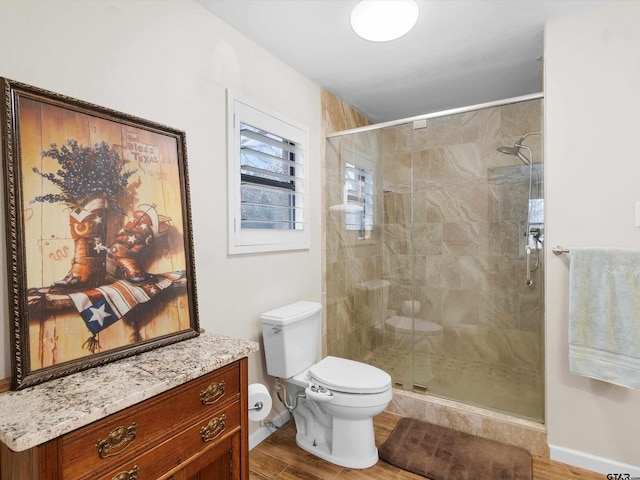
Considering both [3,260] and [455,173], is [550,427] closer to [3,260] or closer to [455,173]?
[455,173]

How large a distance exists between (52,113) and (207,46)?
0.89 metres

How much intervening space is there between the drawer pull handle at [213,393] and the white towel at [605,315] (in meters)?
1.77

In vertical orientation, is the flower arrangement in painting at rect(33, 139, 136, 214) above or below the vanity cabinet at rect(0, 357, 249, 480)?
above

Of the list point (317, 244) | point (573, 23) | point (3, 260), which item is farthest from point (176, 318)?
point (573, 23)

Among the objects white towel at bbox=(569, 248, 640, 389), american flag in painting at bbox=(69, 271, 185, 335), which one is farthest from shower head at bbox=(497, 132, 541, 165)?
american flag in painting at bbox=(69, 271, 185, 335)

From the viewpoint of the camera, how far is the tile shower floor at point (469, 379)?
2.11 meters

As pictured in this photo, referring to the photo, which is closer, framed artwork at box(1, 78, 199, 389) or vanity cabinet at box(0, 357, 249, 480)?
vanity cabinet at box(0, 357, 249, 480)

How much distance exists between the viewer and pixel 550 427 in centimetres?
189

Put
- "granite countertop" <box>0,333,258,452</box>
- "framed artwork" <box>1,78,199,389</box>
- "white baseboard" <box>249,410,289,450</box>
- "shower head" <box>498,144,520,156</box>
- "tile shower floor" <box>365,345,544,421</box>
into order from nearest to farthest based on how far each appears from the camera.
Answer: "granite countertop" <box>0,333,258,452</box> < "framed artwork" <box>1,78,199,389</box> < "white baseboard" <box>249,410,289,450</box> < "tile shower floor" <box>365,345,544,421</box> < "shower head" <box>498,144,520,156</box>

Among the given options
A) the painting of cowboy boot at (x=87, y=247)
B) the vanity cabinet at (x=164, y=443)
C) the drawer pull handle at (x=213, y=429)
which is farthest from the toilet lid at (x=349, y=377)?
the painting of cowboy boot at (x=87, y=247)

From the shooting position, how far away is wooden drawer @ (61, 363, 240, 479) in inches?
33.1

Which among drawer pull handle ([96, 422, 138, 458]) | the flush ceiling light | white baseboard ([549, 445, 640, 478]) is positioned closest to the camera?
drawer pull handle ([96, 422, 138, 458])

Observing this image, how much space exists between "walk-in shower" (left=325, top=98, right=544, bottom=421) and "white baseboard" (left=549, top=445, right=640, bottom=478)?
20cm

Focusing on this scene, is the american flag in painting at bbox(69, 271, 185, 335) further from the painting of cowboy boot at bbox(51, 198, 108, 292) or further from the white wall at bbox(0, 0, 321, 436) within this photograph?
the white wall at bbox(0, 0, 321, 436)
